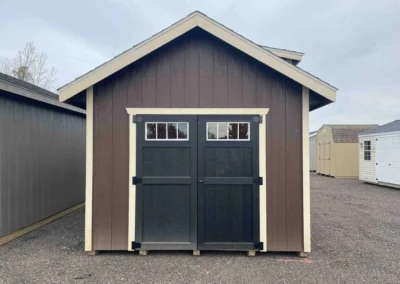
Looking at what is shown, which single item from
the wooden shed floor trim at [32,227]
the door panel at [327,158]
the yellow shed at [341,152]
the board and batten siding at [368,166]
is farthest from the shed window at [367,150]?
the wooden shed floor trim at [32,227]

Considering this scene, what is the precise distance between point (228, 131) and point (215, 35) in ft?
4.50

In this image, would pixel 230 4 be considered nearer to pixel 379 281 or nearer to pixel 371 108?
pixel 379 281

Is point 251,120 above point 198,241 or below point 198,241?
above

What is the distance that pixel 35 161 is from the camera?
209 inches

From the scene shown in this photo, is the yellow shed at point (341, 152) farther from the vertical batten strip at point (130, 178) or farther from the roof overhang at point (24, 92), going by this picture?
the roof overhang at point (24, 92)

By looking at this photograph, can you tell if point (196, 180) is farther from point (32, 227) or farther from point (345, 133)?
point (345, 133)

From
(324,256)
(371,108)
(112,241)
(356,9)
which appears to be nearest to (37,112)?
(112,241)

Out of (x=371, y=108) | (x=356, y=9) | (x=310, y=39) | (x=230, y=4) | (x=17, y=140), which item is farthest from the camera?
(x=371, y=108)

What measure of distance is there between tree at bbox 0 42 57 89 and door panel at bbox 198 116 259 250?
1591 centimetres

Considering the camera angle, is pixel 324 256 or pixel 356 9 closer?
A: pixel 324 256

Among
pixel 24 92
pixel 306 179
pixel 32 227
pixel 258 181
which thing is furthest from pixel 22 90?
pixel 306 179

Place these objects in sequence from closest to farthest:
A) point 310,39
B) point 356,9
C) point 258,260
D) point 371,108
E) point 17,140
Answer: point 258,260
point 17,140
point 356,9
point 310,39
point 371,108

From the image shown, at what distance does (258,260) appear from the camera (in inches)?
149

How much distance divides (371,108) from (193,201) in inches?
1111
